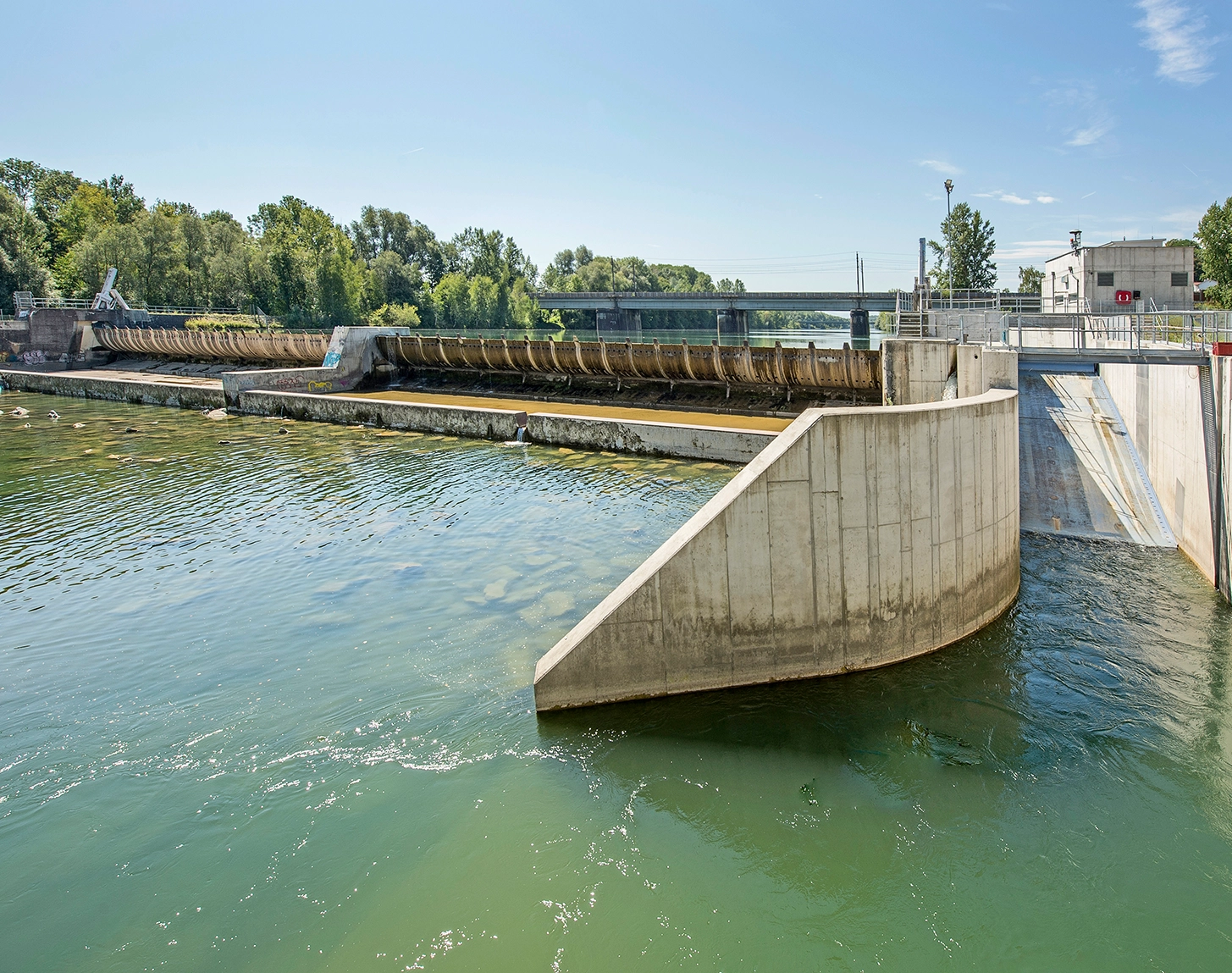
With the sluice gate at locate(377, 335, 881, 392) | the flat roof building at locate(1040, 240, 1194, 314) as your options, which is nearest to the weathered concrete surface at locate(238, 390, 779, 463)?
the sluice gate at locate(377, 335, 881, 392)

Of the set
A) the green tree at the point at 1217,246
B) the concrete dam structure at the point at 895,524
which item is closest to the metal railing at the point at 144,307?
the concrete dam structure at the point at 895,524

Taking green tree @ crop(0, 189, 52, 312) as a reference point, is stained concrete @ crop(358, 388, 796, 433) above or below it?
below

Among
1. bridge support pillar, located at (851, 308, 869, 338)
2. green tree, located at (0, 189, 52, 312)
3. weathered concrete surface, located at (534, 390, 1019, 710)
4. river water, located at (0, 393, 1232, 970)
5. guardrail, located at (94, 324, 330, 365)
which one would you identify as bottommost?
river water, located at (0, 393, 1232, 970)

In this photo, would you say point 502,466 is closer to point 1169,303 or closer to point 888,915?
point 888,915

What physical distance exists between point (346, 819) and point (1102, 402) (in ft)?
57.3

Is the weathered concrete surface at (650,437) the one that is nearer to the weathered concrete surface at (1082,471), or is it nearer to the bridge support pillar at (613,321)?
the weathered concrete surface at (1082,471)

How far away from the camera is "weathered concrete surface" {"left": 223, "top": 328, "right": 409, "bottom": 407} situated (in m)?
29.1

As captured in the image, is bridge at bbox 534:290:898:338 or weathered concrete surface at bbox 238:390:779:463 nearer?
weathered concrete surface at bbox 238:390:779:463

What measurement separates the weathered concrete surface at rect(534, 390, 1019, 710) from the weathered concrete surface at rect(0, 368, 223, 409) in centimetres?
2678

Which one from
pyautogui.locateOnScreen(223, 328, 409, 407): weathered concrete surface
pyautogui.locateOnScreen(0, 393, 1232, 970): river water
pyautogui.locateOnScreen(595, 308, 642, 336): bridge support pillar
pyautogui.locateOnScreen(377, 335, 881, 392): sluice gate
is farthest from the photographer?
pyautogui.locateOnScreen(595, 308, 642, 336): bridge support pillar

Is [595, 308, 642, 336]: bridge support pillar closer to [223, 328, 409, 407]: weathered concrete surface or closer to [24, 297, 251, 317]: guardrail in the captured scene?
[24, 297, 251, 317]: guardrail

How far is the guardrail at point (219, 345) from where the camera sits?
35.5m

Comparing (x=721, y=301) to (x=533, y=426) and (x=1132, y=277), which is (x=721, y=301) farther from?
(x=533, y=426)

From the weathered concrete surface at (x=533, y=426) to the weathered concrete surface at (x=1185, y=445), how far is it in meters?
6.99
